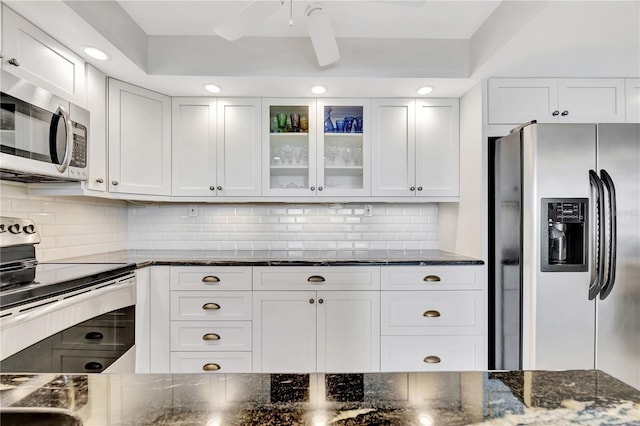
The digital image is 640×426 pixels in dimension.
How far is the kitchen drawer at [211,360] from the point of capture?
224 cm

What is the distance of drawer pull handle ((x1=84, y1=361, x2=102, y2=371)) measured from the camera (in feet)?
5.42

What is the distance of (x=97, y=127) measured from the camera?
7.18 feet

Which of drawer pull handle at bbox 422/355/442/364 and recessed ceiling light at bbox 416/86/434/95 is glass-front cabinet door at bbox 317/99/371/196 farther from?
drawer pull handle at bbox 422/355/442/364

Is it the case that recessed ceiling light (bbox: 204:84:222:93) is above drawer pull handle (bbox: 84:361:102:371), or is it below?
above

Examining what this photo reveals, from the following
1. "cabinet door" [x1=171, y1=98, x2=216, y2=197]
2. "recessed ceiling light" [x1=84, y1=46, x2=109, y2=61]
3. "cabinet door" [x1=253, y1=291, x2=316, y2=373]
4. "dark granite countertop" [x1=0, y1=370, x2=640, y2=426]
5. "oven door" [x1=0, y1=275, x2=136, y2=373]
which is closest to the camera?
"dark granite countertop" [x1=0, y1=370, x2=640, y2=426]

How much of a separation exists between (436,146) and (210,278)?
1868mm

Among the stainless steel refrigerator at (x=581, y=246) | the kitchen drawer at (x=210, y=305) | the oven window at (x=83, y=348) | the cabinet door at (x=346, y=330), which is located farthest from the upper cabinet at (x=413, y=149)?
the oven window at (x=83, y=348)

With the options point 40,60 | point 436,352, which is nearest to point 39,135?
point 40,60

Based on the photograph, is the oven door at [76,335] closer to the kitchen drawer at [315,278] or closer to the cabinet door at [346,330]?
the kitchen drawer at [315,278]

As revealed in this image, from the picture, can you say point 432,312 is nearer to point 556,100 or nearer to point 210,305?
point 210,305

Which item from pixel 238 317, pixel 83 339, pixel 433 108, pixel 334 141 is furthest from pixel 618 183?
pixel 83 339

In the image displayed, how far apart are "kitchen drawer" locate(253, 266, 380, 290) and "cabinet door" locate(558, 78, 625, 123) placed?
1663 millimetres

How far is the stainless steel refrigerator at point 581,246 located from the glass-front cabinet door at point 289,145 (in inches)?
55.1

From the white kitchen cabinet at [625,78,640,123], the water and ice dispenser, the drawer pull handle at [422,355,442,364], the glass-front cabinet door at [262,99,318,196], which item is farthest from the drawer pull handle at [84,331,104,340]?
the white kitchen cabinet at [625,78,640,123]
